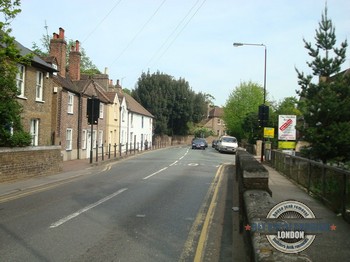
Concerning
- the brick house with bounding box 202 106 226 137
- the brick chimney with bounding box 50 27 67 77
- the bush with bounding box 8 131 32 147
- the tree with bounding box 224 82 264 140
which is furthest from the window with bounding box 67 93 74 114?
the brick house with bounding box 202 106 226 137

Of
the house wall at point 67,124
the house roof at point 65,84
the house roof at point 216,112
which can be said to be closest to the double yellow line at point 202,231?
the house wall at point 67,124

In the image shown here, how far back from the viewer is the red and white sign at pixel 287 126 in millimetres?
23672

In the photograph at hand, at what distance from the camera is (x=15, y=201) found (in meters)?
11.6

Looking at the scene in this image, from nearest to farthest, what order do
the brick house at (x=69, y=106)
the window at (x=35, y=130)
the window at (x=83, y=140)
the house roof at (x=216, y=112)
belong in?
1. the window at (x=35, y=130)
2. the brick house at (x=69, y=106)
3. the window at (x=83, y=140)
4. the house roof at (x=216, y=112)

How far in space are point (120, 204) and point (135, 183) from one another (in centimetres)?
510

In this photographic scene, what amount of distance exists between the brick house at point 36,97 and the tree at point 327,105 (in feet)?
48.9

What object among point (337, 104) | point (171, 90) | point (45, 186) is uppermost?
point (171, 90)

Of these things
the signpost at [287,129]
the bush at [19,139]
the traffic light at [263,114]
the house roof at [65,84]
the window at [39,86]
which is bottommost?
the bush at [19,139]

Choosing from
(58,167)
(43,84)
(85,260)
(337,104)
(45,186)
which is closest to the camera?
(85,260)

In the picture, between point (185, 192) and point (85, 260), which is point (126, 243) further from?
point (185, 192)

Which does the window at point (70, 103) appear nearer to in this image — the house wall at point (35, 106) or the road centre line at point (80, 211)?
the house wall at point (35, 106)

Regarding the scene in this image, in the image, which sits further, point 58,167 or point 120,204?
point 58,167

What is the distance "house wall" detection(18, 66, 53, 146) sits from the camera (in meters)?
21.4

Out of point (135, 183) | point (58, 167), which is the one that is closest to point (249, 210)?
point (135, 183)
